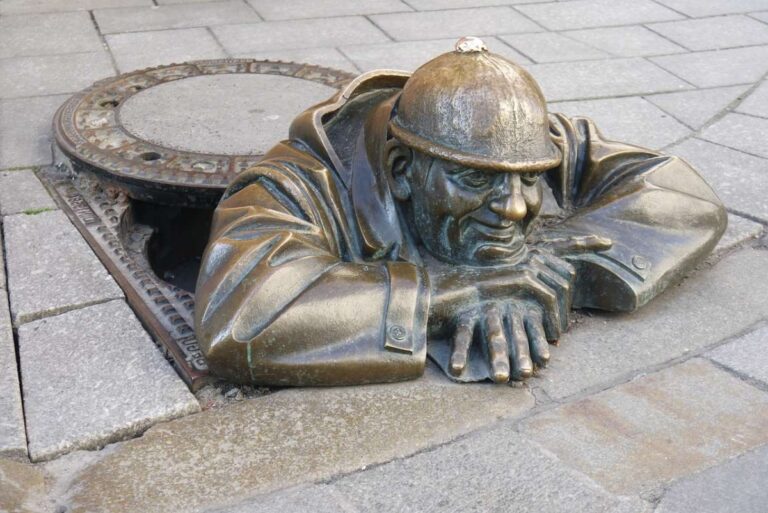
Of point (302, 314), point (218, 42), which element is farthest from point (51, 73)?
point (302, 314)

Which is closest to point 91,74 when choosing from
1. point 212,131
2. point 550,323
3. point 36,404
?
point 212,131

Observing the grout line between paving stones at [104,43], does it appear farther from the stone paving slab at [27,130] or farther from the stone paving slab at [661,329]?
the stone paving slab at [661,329]

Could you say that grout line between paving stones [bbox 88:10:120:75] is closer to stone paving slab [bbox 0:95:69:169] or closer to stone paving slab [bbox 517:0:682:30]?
stone paving slab [bbox 0:95:69:169]

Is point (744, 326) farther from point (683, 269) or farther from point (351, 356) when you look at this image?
point (351, 356)

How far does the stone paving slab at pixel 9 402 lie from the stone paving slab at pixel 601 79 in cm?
289

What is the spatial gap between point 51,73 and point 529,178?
317 centimetres

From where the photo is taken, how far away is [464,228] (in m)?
2.50

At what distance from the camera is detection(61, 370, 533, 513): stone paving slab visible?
6.94ft

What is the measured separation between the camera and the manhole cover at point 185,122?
3.43 m

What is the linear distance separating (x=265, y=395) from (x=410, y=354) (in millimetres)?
394

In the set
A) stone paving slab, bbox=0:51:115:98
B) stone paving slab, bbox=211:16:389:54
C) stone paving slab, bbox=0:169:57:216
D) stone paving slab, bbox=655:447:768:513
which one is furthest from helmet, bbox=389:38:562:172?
stone paving slab, bbox=211:16:389:54

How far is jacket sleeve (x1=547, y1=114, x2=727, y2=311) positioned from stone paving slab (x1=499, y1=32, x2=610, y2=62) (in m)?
2.27

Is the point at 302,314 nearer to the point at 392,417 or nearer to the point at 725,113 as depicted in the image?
the point at 392,417

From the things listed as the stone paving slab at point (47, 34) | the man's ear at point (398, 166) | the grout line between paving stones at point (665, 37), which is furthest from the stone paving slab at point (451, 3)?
the man's ear at point (398, 166)
